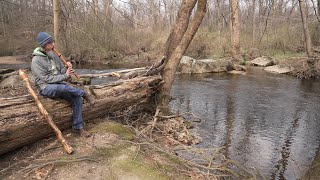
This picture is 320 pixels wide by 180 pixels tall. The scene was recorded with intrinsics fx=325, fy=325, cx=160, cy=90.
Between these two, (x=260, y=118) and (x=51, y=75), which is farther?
(x=260, y=118)

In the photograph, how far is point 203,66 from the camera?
18.7m

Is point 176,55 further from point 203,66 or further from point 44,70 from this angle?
point 203,66

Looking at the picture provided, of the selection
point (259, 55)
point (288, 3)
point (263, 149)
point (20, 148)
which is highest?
point (288, 3)

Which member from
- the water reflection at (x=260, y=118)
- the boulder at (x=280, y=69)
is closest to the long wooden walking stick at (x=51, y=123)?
the water reflection at (x=260, y=118)

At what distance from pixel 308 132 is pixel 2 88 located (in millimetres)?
9462

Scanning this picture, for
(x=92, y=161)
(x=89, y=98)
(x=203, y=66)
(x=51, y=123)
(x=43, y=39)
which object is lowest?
(x=92, y=161)

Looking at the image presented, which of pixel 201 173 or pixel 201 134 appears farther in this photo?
pixel 201 134

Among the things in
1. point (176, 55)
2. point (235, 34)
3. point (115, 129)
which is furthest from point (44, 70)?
point (235, 34)

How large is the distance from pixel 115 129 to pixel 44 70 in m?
1.86

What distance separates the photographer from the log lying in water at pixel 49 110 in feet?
16.0

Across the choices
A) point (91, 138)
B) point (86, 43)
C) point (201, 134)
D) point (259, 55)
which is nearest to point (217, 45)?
point (259, 55)

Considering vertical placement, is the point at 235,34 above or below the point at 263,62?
above

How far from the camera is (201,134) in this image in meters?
8.11

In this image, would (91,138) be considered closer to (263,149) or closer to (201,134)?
(201,134)
